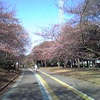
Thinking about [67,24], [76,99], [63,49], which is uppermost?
[67,24]

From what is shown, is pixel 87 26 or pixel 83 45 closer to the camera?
pixel 87 26

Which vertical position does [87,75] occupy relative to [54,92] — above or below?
above

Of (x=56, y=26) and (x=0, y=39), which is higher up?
(x=56, y=26)

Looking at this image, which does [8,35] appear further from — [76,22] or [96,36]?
[96,36]

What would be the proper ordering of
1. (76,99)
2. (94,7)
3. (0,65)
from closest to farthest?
1. (76,99)
2. (94,7)
3. (0,65)

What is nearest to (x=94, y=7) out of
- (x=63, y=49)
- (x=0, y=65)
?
(x=63, y=49)

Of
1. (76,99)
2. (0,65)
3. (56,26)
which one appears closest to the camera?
(76,99)

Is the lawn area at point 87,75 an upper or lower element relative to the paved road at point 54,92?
upper

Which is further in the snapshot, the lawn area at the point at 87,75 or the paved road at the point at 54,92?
the lawn area at the point at 87,75

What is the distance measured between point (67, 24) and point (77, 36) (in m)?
1.34

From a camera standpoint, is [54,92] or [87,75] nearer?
[54,92]

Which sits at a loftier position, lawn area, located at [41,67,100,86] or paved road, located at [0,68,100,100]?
lawn area, located at [41,67,100,86]

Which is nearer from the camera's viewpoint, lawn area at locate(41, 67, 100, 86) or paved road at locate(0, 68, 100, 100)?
paved road at locate(0, 68, 100, 100)

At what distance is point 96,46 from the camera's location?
28281 millimetres
